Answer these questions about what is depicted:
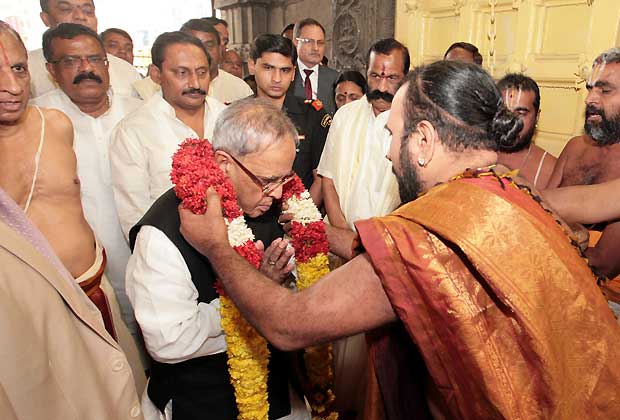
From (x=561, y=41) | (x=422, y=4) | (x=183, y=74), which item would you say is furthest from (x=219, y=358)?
(x=422, y=4)

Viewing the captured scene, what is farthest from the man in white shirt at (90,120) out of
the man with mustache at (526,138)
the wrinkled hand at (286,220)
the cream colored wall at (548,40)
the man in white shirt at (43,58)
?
the cream colored wall at (548,40)

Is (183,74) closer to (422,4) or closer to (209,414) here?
(209,414)

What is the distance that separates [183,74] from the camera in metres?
3.24

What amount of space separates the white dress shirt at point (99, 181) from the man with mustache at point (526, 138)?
124 inches

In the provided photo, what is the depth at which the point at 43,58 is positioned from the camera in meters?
4.24

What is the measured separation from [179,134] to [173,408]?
1981 mm

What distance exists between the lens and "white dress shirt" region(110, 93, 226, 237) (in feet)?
10.1

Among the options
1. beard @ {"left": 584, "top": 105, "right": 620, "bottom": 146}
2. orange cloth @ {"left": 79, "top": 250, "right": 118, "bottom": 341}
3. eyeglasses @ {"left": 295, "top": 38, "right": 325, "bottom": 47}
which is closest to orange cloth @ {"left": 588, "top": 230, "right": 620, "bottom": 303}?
beard @ {"left": 584, "top": 105, "right": 620, "bottom": 146}

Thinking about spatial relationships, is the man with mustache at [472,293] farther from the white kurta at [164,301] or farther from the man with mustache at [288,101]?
the man with mustache at [288,101]

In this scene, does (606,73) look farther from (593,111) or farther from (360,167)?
(360,167)

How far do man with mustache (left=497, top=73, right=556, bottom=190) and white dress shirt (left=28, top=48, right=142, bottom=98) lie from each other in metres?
3.64

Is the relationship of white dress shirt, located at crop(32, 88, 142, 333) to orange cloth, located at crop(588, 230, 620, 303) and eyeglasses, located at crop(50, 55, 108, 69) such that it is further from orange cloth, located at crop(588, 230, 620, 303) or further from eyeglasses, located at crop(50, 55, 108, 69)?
orange cloth, located at crop(588, 230, 620, 303)

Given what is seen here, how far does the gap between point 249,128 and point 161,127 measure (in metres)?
1.59

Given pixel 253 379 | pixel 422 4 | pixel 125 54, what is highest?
pixel 422 4
